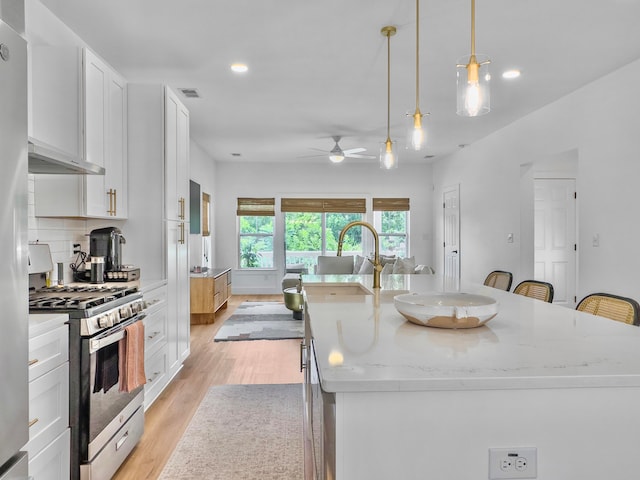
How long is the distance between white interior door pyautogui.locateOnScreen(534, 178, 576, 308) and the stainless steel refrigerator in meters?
6.21

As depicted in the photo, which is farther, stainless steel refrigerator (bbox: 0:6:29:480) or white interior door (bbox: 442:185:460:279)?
white interior door (bbox: 442:185:460:279)

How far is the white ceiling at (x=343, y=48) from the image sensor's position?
267cm

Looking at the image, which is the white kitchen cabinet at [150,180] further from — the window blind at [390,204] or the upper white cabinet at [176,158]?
the window blind at [390,204]

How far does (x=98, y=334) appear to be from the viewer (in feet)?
6.49

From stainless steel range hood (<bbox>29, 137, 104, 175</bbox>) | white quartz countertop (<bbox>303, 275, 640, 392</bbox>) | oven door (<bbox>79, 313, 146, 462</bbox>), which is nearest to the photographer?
white quartz countertop (<bbox>303, 275, 640, 392</bbox>)

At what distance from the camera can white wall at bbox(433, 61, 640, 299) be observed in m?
3.60

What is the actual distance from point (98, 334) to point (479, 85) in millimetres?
2090

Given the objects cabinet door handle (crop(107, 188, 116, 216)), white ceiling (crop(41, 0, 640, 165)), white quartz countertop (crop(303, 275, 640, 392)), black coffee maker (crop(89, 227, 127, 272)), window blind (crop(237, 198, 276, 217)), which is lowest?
white quartz countertop (crop(303, 275, 640, 392))

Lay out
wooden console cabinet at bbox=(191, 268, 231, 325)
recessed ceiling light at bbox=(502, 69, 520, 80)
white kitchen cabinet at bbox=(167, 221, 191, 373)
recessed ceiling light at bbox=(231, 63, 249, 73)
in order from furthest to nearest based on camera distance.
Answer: wooden console cabinet at bbox=(191, 268, 231, 325)
recessed ceiling light at bbox=(502, 69, 520, 80)
recessed ceiling light at bbox=(231, 63, 249, 73)
white kitchen cabinet at bbox=(167, 221, 191, 373)

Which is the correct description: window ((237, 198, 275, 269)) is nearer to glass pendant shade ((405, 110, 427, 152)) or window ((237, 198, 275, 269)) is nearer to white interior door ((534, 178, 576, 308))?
white interior door ((534, 178, 576, 308))

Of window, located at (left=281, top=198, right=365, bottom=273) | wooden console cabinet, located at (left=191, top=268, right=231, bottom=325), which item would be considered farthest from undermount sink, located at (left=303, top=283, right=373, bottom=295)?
window, located at (left=281, top=198, right=365, bottom=273)

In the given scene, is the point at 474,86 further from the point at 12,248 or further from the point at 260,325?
the point at 260,325

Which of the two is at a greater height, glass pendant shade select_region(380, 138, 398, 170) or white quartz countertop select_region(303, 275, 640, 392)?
glass pendant shade select_region(380, 138, 398, 170)

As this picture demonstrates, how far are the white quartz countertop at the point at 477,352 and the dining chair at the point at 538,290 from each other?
3.27 ft
